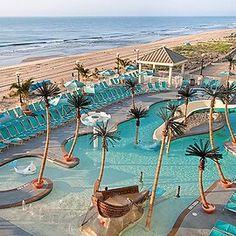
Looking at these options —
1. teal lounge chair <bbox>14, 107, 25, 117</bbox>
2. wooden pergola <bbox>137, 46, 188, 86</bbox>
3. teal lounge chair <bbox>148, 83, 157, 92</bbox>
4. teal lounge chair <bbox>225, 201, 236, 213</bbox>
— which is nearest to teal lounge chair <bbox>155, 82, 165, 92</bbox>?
teal lounge chair <bbox>148, 83, 157, 92</bbox>

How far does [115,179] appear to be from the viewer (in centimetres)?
1628

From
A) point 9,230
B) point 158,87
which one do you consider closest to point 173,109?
point 9,230

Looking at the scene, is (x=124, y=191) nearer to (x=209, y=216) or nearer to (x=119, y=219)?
(x=119, y=219)

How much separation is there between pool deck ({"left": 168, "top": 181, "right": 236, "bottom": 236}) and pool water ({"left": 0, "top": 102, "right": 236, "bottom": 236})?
0.36m

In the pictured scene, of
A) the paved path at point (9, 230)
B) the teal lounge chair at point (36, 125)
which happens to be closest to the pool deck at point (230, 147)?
the teal lounge chair at point (36, 125)

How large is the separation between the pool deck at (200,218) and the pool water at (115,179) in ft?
1.18

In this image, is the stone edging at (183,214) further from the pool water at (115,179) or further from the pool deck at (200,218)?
the pool water at (115,179)

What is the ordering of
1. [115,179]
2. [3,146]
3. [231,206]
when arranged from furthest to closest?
[3,146]
[115,179]
[231,206]

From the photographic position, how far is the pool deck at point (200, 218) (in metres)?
12.5

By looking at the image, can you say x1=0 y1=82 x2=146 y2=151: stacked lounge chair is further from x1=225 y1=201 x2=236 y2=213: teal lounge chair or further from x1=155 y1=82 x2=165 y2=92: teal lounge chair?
x1=225 y1=201 x2=236 y2=213: teal lounge chair

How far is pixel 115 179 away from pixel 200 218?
4.72 m

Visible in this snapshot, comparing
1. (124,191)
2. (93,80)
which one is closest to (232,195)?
(124,191)

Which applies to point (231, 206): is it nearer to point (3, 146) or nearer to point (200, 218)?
point (200, 218)

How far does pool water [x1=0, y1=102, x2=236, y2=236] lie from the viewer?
507 inches
